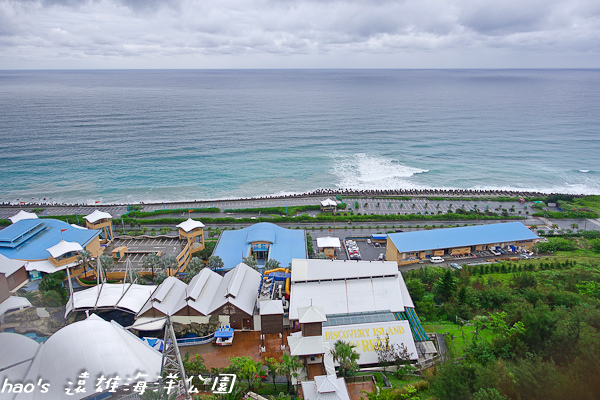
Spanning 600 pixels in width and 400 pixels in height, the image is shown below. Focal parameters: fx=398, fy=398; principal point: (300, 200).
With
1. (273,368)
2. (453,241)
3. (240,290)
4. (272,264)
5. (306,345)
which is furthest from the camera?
(453,241)

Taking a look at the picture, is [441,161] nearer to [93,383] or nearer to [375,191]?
[375,191]

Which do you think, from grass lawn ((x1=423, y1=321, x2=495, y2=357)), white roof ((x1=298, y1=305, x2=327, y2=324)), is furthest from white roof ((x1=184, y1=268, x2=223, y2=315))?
grass lawn ((x1=423, y1=321, x2=495, y2=357))

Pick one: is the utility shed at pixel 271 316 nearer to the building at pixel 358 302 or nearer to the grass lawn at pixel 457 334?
the building at pixel 358 302

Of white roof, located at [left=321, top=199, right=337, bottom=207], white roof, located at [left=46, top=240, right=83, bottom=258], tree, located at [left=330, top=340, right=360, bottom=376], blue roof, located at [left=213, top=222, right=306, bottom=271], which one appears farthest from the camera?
white roof, located at [left=321, top=199, right=337, bottom=207]

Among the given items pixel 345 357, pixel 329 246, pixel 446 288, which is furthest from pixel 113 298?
pixel 446 288

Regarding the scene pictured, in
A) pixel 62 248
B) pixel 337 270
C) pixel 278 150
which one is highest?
pixel 337 270

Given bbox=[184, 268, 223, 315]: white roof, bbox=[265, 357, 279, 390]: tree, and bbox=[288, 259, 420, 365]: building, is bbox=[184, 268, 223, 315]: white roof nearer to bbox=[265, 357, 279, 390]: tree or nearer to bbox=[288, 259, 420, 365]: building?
bbox=[288, 259, 420, 365]: building

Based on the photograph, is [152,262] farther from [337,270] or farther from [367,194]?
[367,194]
